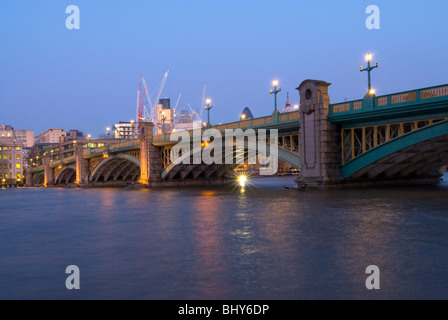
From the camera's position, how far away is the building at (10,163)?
152 m

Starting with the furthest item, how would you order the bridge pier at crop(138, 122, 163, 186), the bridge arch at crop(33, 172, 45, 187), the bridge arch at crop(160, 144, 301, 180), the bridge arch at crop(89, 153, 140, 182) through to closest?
1. the bridge arch at crop(33, 172, 45, 187)
2. the bridge arch at crop(89, 153, 140, 182)
3. the bridge pier at crop(138, 122, 163, 186)
4. the bridge arch at crop(160, 144, 301, 180)

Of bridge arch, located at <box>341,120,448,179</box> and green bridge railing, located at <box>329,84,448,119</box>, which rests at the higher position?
green bridge railing, located at <box>329,84,448,119</box>

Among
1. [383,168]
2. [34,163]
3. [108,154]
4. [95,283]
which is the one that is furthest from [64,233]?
[34,163]

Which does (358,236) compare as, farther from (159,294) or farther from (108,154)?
(108,154)

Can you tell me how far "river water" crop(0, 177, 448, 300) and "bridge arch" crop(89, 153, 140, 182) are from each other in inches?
2773

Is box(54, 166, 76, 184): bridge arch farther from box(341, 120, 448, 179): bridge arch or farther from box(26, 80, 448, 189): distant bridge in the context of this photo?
box(341, 120, 448, 179): bridge arch

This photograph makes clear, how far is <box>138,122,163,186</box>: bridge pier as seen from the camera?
70.9 m

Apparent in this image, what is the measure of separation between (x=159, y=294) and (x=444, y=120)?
28774 mm

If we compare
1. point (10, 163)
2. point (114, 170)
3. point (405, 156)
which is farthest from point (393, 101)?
point (10, 163)

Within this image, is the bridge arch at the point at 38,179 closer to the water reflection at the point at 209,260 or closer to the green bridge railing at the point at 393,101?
the green bridge railing at the point at 393,101

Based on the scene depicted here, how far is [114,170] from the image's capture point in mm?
100750

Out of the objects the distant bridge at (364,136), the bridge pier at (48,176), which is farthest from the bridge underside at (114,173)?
the distant bridge at (364,136)

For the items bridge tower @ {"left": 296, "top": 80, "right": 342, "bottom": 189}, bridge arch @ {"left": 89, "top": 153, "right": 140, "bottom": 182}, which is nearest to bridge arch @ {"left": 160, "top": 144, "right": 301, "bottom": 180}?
bridge arch @ {"left": 89, "top": 153, "right": 140, "bottom": 182}

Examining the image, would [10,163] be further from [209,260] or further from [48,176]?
[209,260]
